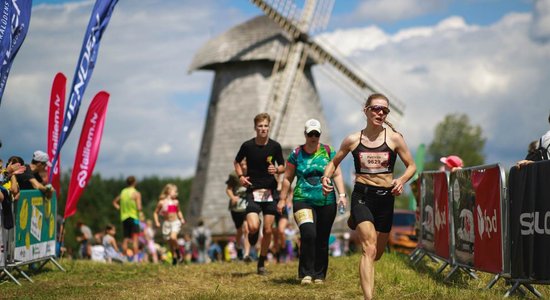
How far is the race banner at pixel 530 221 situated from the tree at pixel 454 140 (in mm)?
83273

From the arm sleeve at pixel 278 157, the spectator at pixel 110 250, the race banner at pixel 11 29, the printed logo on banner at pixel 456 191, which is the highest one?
the race banner at pixel 11 29

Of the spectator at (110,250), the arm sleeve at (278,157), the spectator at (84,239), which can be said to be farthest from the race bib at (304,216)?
the spectator at (84,239)

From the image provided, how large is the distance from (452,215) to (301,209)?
213 centimetres

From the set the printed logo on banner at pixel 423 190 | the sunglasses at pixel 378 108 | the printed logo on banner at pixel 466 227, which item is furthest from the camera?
the printed logo on banner at pixel 423 190

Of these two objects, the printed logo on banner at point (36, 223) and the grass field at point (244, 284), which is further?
the printed logo on banner at point (36, 223)

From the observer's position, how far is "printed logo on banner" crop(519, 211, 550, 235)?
904 cm

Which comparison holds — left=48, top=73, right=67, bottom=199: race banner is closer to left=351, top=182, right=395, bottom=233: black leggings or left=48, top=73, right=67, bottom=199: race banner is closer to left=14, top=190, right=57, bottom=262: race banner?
left=14, top=190, right=57, bottom=262: race banner

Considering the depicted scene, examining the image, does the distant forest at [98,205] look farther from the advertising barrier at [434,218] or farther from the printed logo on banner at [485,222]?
the printed logo on banner at [485,222]

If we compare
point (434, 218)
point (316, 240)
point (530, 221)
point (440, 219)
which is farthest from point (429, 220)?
point (530, 221)

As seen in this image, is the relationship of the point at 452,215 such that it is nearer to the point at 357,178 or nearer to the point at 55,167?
the point at 357,178

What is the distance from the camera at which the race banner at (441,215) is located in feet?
41.2

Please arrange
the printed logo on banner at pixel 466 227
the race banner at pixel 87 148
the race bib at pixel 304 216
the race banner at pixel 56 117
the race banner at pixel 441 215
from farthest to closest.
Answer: the race banner at pixel 87 148 < the race banner at pixel 56 117 < the race banner at pixel 441 215 < the race bib at pixel 304 216 < the printed logo on banner at pixel 466 227

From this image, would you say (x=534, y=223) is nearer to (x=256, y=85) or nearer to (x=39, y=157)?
(x=39, y=157)

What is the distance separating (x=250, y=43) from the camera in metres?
41.7
